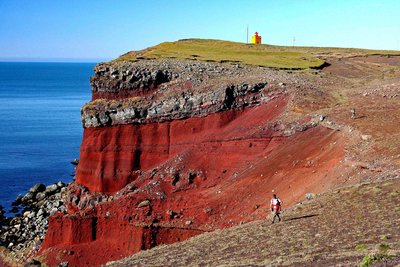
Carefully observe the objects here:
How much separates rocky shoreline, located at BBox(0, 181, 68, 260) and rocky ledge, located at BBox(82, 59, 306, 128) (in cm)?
1181

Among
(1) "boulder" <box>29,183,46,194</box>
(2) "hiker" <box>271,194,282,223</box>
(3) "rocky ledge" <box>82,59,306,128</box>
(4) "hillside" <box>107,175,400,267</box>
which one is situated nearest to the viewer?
(4) "hillside" <box>107,175,400,267</box>

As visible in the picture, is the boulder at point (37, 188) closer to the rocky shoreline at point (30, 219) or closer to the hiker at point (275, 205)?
the rocky shoreline at point (30, 219)

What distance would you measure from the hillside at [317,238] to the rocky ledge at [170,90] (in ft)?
69.4

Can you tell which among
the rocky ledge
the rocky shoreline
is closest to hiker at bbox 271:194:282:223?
the rocky ledge

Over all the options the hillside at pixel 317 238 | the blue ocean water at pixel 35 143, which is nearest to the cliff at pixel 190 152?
the hillside at pixel 317 238

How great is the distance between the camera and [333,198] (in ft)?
95.4

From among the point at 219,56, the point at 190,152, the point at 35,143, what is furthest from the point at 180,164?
the point at 35,143

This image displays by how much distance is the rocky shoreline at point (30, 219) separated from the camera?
54.6 meters

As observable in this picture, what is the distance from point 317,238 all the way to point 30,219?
45.1 meters

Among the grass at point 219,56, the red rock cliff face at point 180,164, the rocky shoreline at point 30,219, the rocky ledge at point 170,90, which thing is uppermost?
the grass at point 219,56

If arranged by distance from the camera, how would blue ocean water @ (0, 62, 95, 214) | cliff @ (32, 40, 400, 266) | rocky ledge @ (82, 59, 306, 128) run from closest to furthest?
cliff @ (32, 40, 400, 266) → rocky ledge @ (82, 59, 306, 128) → blue ocean water @ (0, 62, 95, 214)

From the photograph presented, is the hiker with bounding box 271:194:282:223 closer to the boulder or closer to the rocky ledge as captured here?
the rocky ledge

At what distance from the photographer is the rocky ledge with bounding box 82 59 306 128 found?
50812 millimetres

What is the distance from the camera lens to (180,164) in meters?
48.1
